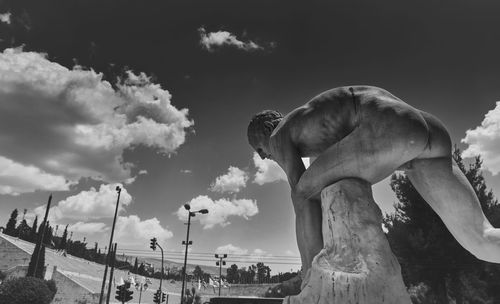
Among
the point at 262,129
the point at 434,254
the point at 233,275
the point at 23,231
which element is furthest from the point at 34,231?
the point at 262,129

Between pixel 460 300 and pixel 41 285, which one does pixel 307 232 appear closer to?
pixel 460 300

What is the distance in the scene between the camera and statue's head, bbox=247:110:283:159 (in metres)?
3.64

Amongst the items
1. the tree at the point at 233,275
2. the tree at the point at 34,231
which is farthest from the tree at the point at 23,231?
the tree at the point at 233,275

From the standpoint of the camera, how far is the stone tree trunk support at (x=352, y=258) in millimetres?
2260

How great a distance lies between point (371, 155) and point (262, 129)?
135 cm

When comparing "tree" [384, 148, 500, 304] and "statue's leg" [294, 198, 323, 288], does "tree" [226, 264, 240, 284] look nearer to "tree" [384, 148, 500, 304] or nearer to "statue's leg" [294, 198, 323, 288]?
"tree" [384, 148, 500, 304]

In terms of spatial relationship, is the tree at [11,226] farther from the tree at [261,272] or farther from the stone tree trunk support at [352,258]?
the stone tree trunk support at [352,258]

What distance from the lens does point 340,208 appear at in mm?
2584

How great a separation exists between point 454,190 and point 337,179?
0.95 metres

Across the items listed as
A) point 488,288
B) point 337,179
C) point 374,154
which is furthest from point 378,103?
point 488,288

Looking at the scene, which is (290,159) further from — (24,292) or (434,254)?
(24,292)

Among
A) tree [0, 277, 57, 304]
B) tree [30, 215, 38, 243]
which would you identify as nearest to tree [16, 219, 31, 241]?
tree [30, 215, 38, 243]

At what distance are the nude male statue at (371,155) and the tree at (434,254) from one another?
19.5 m

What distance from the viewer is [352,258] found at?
2.41 metres
